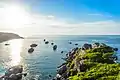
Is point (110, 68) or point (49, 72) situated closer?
point (110, 68)

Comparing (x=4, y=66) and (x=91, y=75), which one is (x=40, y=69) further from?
(x=91, y=75)

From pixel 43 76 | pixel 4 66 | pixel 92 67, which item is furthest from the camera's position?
pixel 4 66

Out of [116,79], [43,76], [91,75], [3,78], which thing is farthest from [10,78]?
[116,79]

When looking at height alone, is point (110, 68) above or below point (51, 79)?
above

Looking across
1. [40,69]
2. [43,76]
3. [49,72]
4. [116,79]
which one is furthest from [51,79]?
[116,79]

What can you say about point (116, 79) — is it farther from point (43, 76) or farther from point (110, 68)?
point (43, 76)

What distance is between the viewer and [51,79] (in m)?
80.9

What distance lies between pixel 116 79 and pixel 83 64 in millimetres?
18811

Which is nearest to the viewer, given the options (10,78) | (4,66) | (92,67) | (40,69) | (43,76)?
Result: (92,67)

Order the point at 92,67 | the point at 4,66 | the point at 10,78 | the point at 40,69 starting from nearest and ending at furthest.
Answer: the point at 92,67 < the point at 10,78 < the point at 40,69 < the point at 4,66

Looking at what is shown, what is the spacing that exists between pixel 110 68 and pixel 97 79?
739 centimetres

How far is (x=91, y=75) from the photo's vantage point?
56.8m

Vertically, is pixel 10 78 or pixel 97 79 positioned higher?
pixel 97 79

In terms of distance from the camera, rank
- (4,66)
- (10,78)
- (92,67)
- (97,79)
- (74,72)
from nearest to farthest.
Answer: (97,79) < (92,67) < (74,72) < (10,78) < (4,66)
